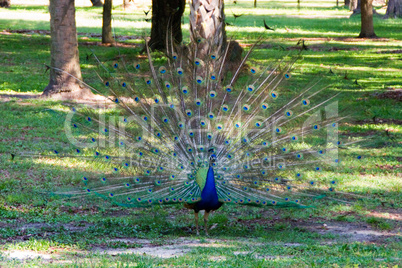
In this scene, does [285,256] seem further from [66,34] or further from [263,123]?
[66,34]

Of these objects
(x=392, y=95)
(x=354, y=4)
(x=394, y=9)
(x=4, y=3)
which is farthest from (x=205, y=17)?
(x=354, y=4)

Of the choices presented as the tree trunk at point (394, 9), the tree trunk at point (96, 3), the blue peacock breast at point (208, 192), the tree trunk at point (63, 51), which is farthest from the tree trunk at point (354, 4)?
the blue peacock breast at point (208, 192)

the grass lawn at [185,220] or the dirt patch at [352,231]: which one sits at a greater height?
the grass lawn at [185,220]

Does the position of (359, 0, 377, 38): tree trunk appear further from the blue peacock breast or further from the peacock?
→ the blue peacock breast

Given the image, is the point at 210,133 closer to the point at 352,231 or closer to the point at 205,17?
the point at 352,231

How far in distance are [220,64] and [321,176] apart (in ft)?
8.39

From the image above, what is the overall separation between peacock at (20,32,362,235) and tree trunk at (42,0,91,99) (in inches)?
218

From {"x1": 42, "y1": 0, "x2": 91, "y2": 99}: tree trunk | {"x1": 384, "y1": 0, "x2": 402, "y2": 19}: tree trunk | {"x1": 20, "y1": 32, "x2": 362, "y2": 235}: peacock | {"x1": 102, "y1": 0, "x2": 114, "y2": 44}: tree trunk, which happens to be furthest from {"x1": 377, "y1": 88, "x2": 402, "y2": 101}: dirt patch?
{"x1": 384, "y1": 0, "x2": 402, "y2": 19}: tree trunk

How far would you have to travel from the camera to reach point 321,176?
26.8 ft

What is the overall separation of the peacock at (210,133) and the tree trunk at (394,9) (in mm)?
31535

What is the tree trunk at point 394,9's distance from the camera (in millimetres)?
35312

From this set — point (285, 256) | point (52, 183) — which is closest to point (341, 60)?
point (52, 183)

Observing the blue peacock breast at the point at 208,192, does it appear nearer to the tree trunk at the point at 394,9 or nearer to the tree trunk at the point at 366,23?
the tree trunk at the point at 366,23

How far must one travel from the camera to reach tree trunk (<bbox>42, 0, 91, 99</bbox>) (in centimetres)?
1188
